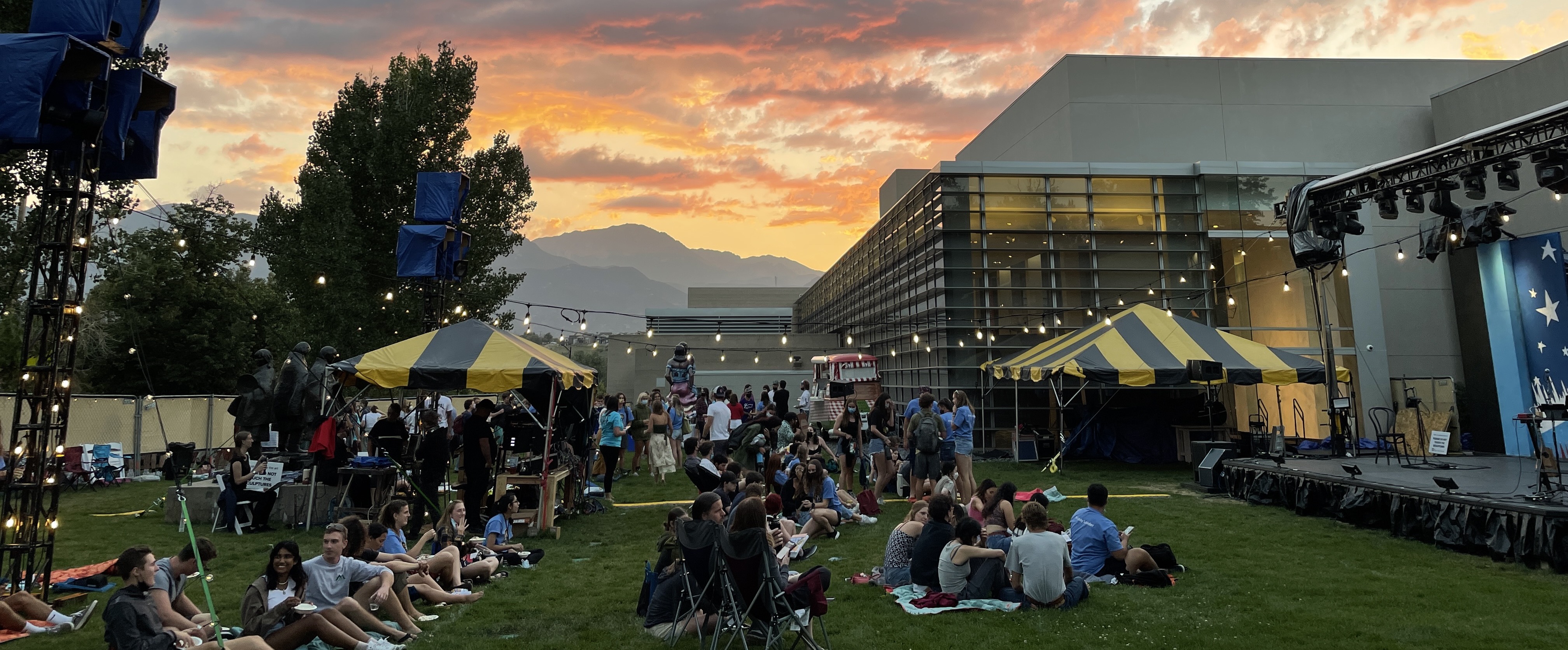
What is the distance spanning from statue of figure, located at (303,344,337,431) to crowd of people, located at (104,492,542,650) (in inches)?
174

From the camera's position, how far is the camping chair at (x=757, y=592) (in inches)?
191

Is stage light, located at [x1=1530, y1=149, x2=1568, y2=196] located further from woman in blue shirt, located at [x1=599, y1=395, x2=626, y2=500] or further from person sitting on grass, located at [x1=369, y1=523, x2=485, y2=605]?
person sitting on grass, located at [x1=369, y1=523, x2=485, y2=605]

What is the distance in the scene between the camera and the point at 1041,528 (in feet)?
19.4

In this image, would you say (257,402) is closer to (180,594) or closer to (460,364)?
(460,364)

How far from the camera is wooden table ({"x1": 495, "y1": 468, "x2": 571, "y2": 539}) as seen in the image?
9.11 m

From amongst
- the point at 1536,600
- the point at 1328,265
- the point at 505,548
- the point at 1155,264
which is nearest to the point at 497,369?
the point at 505,548

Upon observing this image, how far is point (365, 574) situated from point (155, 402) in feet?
44.9

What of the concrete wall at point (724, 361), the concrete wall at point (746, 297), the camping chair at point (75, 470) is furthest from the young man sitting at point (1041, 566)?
the concrete wall at point (746, 297)

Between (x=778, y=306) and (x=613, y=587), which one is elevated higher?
(x=778, y=306)

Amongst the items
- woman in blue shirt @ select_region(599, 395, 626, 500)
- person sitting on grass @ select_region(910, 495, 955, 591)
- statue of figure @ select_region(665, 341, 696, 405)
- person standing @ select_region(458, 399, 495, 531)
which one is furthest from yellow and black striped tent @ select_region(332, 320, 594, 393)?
statue of figure @ select_region(665, 341, 696, 405)

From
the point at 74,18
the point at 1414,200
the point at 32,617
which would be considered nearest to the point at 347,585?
the point at 32,617

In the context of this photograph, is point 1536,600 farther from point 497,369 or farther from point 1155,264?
point 1155,264

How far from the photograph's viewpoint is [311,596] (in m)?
5.15

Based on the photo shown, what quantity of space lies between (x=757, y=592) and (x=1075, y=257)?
52.5 feet
